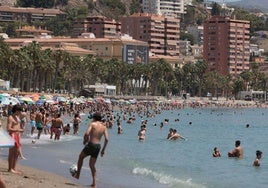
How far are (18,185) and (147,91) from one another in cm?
14613

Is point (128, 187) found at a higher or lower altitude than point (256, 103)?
higher

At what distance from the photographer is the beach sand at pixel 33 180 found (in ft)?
55.8

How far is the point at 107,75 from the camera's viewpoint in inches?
5645

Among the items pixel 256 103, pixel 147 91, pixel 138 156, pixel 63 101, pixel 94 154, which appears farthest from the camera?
pixel 256 103

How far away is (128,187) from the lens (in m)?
20.4

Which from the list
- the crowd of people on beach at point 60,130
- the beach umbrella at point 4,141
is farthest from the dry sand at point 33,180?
the beach umbrella at point 4,141

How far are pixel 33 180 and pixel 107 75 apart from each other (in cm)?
12541

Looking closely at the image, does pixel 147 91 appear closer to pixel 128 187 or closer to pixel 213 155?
pixel 213 155

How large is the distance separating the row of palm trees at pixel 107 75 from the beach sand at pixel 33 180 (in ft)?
243

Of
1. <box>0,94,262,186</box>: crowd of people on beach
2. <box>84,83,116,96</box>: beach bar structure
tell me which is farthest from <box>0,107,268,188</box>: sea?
<box>84,83,116,96</box>: beach bar structure

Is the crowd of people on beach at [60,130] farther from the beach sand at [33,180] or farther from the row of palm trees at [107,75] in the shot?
the row of palm trees at [107,75]

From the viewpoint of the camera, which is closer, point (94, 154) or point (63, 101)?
point (94, 154)

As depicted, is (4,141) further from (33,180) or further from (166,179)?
(166,179)

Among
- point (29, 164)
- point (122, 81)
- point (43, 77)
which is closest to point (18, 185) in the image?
point (29, 164)
